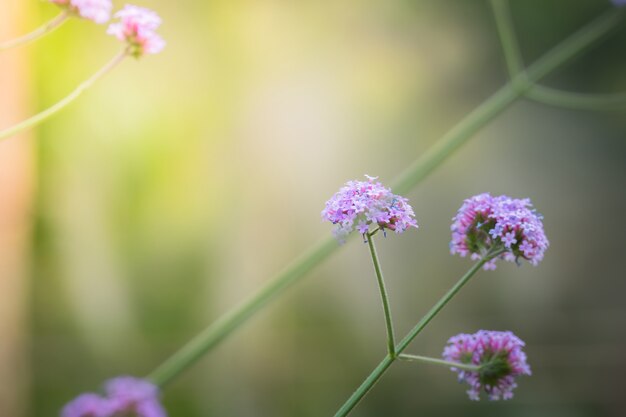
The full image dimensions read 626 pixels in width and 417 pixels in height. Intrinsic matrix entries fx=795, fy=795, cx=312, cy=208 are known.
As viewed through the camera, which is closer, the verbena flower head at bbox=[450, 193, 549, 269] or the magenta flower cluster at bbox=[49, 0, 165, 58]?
the verbena flower head at bbox=[450, 193, 549, 269]

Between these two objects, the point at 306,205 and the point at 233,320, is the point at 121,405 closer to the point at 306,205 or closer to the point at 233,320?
the point at 233,320

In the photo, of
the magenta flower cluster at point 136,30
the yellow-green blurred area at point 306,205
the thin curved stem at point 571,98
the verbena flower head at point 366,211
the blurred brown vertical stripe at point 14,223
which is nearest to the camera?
the verbena flower head at point 366,211

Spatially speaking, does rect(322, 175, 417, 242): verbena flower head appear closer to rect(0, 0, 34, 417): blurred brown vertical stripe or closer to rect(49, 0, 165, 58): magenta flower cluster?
rect(49, 0, 165, 58): magenta flower cluster

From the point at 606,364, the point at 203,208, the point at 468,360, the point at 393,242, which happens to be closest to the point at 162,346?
the point at 203,208

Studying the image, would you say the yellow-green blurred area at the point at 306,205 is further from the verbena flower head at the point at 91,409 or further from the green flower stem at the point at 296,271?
the verbena flower head at the point at 91,409

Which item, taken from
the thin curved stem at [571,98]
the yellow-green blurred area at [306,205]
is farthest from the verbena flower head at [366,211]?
the yellow-green blurred area at [306,205]

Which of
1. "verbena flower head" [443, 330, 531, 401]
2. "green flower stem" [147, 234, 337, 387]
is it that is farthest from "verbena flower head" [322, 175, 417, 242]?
"green flower stem" [147, 234, 337, 387]
